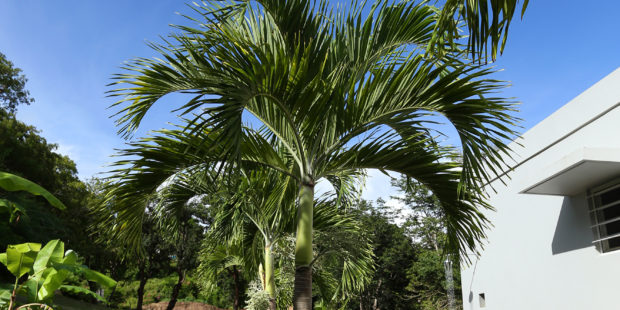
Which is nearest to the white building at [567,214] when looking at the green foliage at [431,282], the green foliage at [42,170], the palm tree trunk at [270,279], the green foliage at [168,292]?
the palm tree trunk at [270,279]

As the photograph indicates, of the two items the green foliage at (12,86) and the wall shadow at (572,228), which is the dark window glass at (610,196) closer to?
the wall shadow at (572,228)

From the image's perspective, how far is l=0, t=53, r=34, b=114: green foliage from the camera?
15.7 m

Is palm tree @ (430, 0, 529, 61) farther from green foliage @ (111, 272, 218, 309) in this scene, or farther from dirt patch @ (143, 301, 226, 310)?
green foliage @ (111, 272, 218, 309)

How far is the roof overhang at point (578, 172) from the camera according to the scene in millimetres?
5844

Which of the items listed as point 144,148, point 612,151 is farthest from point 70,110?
point 612,151

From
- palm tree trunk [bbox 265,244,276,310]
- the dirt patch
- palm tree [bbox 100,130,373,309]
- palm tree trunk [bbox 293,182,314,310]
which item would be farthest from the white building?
the dirt patch

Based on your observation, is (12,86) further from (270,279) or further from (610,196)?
(610,196)

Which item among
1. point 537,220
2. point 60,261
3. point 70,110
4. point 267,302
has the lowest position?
point 267,302

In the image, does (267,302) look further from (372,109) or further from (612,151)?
(612,151)

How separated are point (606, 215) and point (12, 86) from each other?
718 inches

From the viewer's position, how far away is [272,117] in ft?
15.5

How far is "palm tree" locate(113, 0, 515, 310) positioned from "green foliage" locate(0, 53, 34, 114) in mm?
14507

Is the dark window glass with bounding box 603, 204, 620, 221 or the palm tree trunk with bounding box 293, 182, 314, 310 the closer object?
the palm tree trunk with bounding box 293, 182, 314, 310

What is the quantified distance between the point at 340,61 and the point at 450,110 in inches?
48.7
